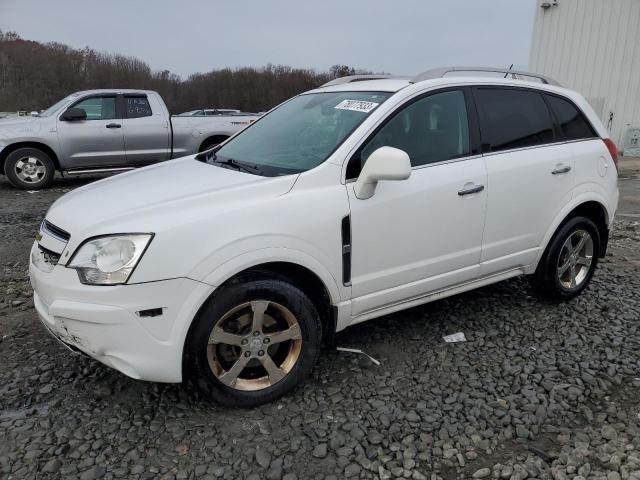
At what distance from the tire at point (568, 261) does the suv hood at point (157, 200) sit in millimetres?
2263

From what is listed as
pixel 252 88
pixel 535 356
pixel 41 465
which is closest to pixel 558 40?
pixel 535 356

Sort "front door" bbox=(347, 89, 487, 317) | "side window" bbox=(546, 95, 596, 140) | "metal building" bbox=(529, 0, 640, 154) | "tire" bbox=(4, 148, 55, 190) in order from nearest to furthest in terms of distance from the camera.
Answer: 1. "front door" bbox=(347, 89, 487, 317)
2. "side window" bbox=(546, 95, 596, 140)
3. "tire" bbox=(4, 148, 55, 190)
4. "metal building" bbox=(529, 0, 640, 154)

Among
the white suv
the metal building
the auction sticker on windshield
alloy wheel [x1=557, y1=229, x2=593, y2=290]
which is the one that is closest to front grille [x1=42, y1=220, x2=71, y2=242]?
the white suv

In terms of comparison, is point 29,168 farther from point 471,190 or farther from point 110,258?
point 471,190

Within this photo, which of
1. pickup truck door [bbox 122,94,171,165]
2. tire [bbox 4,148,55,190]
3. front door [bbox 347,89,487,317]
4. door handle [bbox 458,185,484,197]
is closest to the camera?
front door [bbox 347,89,487,317]

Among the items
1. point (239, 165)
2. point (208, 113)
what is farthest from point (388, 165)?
point (208, 113)

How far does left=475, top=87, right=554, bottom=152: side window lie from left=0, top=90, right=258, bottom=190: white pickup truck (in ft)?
23.4

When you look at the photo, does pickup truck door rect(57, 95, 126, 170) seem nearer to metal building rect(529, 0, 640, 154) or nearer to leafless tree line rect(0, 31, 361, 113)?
metal building rect(529, 0, 640, 154)

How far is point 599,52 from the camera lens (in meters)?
14.0

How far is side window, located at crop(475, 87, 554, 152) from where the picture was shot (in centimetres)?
357

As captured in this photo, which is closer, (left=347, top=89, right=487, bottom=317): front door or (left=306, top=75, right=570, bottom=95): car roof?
(left=347, top=89, right=487, bottom=317): front door

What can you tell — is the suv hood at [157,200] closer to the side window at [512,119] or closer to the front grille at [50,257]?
the front grille at [50,257]

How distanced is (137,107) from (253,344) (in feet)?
27.2

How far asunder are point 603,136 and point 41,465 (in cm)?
437
